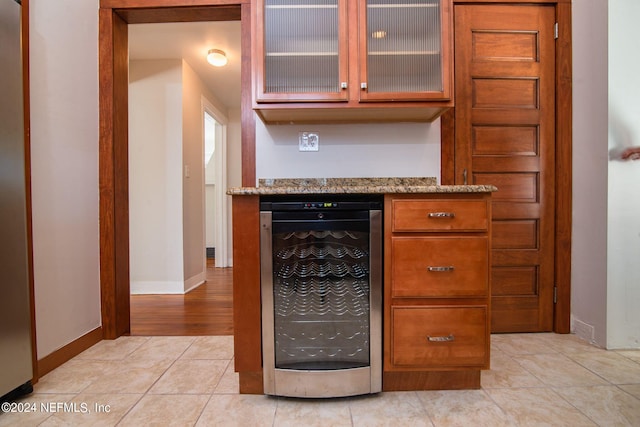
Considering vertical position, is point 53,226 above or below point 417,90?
below

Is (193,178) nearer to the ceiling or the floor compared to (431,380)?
nearer to the ceiling

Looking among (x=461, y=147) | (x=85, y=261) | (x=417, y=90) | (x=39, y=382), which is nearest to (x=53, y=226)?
(x=85, y=261)

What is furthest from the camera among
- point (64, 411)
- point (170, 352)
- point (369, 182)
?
point (369, 182)

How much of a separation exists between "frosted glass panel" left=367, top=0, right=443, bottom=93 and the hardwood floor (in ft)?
6.02

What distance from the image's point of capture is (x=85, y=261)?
6.01ft

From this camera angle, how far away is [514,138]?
2.01m

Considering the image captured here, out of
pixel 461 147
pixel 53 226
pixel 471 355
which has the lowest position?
pixel 471 355

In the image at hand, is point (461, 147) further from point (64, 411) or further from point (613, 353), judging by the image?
point (64, 411)

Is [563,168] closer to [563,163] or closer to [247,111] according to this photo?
[563,163]

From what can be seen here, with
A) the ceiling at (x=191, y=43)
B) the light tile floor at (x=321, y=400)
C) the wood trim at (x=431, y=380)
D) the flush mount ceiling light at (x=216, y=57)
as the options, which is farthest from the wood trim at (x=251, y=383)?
the flush mount ceiling light at (x=216, y=57)

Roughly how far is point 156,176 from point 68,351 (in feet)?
5.86

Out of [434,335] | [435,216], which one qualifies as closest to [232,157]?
[435,216]

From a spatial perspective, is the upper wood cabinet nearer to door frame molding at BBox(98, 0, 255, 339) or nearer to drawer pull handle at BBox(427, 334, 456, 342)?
door frame molding at BBox(98, 0, 255, 339)

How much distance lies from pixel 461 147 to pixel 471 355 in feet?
4.03
